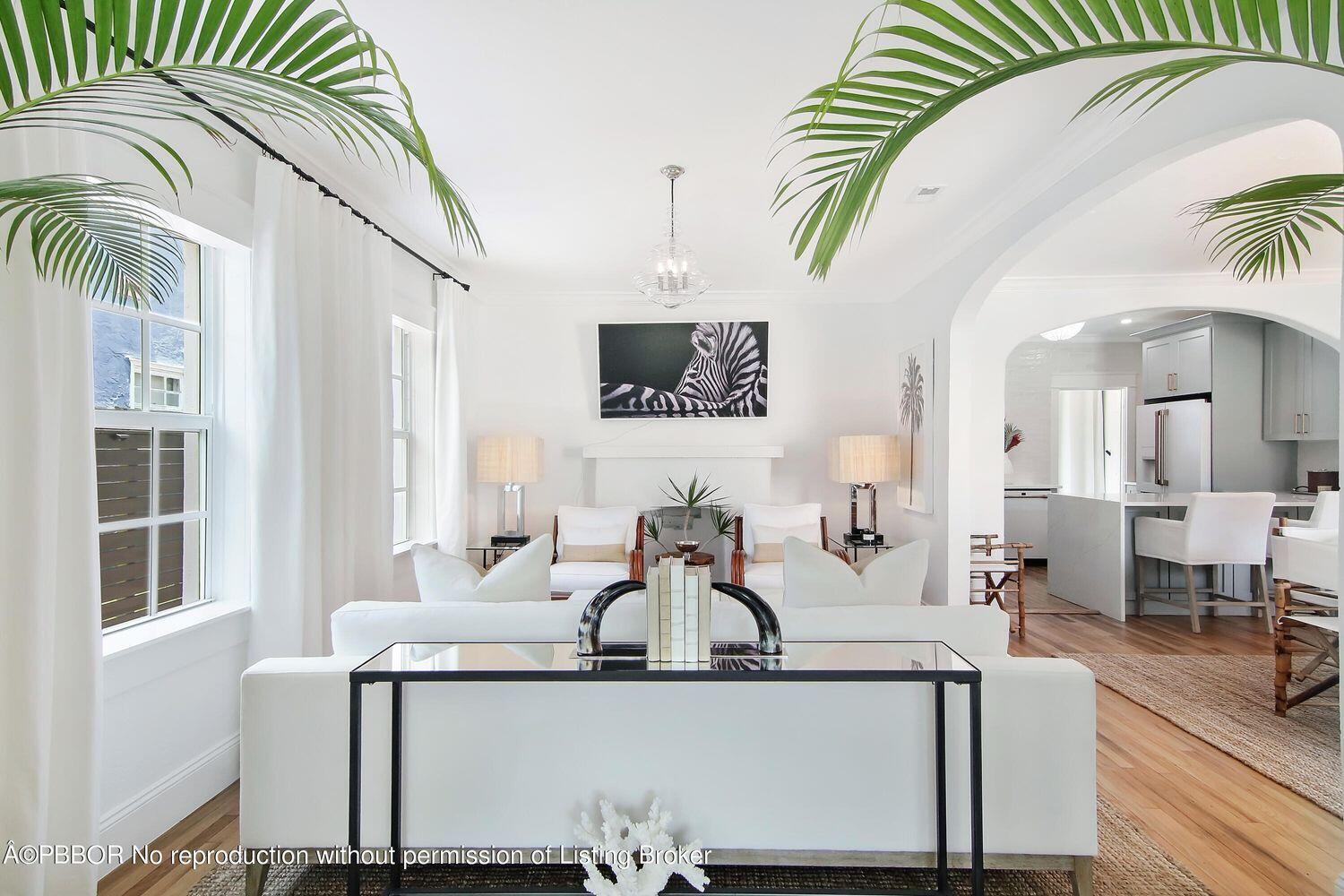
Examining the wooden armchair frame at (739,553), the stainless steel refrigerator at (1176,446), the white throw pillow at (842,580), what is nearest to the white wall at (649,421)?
the wooden armchair frame at (739,553)

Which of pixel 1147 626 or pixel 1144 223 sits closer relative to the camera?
pixel 1144 223

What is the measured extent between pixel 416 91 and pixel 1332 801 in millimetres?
4056

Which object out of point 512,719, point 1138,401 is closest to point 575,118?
point 512,719

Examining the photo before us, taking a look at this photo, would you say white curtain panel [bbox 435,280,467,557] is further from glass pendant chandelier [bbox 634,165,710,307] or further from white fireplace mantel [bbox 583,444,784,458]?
glass pendant chandelier [bbox 634,165,710,307]

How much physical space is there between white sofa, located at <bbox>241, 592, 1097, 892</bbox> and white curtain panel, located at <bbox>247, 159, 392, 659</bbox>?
954 mm

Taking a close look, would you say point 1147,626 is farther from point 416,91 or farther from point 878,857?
point 416,91

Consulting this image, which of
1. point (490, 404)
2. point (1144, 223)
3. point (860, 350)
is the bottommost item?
point (490, 404)

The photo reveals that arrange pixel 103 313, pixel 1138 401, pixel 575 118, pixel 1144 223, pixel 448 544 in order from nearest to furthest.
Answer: pixel 103 313 < pixel 575 118 < pixel 1144 223 < pixel 448 544 < pixel 1138 401

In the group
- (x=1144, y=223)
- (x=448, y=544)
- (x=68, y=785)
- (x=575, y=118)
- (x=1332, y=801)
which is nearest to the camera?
(x=68, y=785)

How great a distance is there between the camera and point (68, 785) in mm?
1883

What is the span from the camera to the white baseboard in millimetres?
2234

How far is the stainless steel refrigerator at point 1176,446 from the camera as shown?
632cm

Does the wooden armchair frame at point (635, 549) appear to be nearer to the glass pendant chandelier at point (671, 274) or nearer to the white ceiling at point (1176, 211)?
the glass pendant chandelier at point (671, 274)

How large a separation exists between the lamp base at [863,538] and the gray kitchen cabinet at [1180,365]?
355cm
